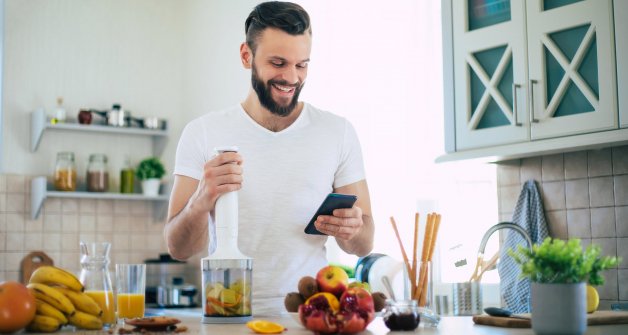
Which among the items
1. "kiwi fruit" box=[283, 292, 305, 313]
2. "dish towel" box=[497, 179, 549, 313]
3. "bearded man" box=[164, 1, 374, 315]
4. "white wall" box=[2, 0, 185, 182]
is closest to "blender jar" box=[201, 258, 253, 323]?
"kiwi fruit" box=[283, 292, 305, 313]

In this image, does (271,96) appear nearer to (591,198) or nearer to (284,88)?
(284,88)

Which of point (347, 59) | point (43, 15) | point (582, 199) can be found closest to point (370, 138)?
point (347, 59)

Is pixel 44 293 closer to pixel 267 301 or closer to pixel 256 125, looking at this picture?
pixel 267 301

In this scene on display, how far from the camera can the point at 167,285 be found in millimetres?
5137

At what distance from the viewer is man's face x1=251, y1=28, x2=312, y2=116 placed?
231 centimetres

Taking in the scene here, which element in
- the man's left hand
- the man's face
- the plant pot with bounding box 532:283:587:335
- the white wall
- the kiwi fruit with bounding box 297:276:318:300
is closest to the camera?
the plant pot with bounding box 532:283:587:335

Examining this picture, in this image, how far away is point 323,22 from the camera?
410 cm

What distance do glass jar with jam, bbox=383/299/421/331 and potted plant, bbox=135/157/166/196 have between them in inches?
149

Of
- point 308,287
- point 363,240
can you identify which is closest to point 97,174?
point 363,240

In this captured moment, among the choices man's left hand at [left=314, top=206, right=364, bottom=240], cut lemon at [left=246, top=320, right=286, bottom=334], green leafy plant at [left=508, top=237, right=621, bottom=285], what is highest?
man's left hand at [left=314, top=206, right=364, bottom=240]

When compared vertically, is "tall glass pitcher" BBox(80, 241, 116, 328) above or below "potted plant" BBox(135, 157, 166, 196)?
below

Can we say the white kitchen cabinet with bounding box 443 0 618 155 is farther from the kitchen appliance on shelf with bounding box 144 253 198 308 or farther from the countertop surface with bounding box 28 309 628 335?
the kitchen appliance on shelf with bounding box 144 253 198 308

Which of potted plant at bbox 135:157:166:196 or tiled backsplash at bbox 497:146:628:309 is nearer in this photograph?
tiled backsplash at bbox 497:146:628:309

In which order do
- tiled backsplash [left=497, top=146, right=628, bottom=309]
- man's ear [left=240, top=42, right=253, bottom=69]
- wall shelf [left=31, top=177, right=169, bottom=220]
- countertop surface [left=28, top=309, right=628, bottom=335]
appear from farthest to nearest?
wall shelf [left=31, top=177, right=169, bottom=220]
tiled backsplash [left=497, top=146, right=628, bottom=309]
man's ear [left=240, top=42, right=253, bottom=69]
countertop surface [left=28, top=309, right=628, bottom=335]
